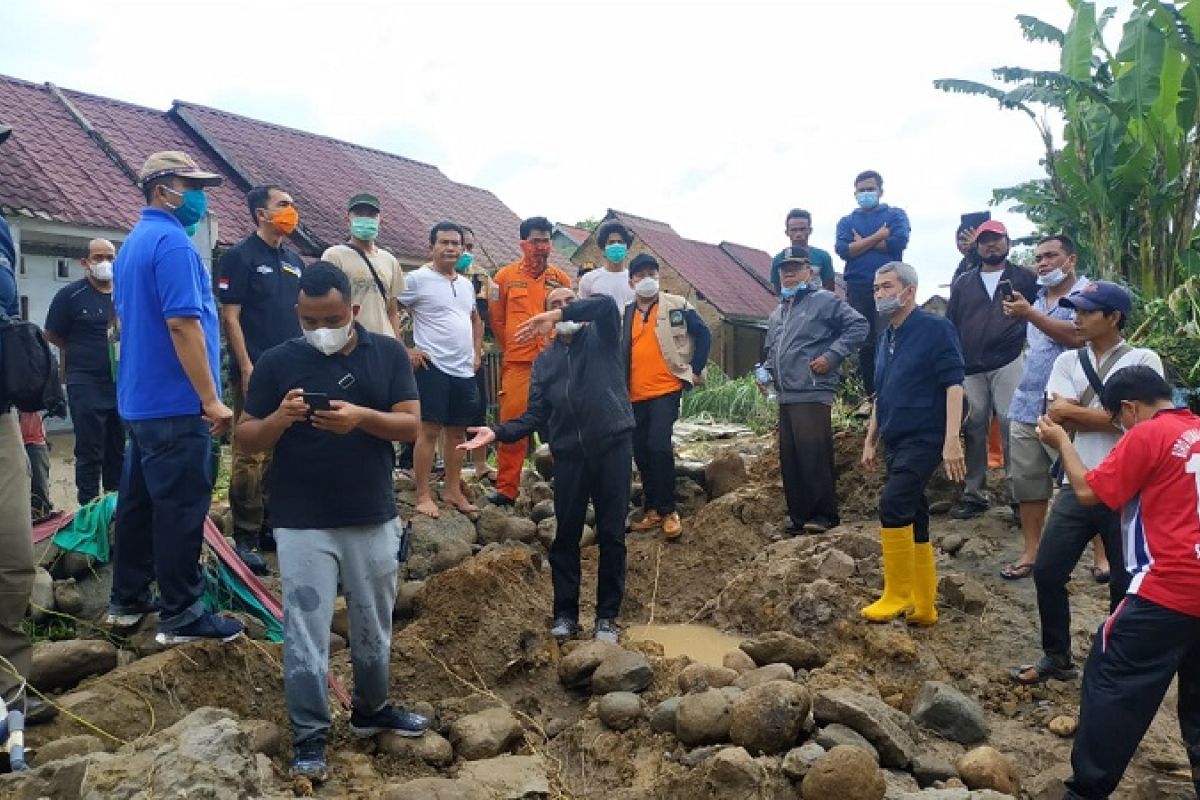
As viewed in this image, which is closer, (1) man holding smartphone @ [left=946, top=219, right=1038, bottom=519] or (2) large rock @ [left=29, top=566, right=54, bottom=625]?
(2) large rock @ [left=29, top=566, right=54, bottom=625]

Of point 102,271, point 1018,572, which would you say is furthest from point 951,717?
point 102,271

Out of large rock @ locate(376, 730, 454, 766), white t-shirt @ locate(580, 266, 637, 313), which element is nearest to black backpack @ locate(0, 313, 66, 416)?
large rock @ locate(376, 730, 454, 766)

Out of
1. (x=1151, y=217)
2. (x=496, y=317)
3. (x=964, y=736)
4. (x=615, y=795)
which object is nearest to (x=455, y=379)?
(x=496, y=317)

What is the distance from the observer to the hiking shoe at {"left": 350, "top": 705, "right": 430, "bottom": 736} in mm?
3926

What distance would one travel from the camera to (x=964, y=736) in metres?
4.32

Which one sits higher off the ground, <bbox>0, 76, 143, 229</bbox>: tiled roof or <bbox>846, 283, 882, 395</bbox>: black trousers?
<bbox>0, 76, 143, 229</bbox>: tiled roof

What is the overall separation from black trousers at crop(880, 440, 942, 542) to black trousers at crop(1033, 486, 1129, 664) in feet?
2.71

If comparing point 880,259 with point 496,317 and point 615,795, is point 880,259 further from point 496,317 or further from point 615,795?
point 615,795

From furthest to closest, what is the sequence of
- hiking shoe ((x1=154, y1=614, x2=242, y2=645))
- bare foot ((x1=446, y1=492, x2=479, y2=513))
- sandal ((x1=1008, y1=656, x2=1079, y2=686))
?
bare foot ((x1=446, y1=492, x2=479, y2=513)) < sandal ((x1=1008, y1=656, x2=1079, y2=686)) < hiking shoe ((x1=154, y1=614, x2=242, y2=645))

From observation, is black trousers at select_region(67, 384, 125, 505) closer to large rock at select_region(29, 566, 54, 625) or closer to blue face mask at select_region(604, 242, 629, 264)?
large rock at select_region(29, 566, 54, 625)

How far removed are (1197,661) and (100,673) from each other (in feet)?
15.0

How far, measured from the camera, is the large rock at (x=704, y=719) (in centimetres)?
401

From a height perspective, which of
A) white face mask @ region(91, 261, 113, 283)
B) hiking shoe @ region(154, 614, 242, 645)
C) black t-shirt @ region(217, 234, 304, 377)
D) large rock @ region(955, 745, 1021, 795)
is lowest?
large rock @ region(955, 745, 1021, 795)

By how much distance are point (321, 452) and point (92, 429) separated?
3559 mm
